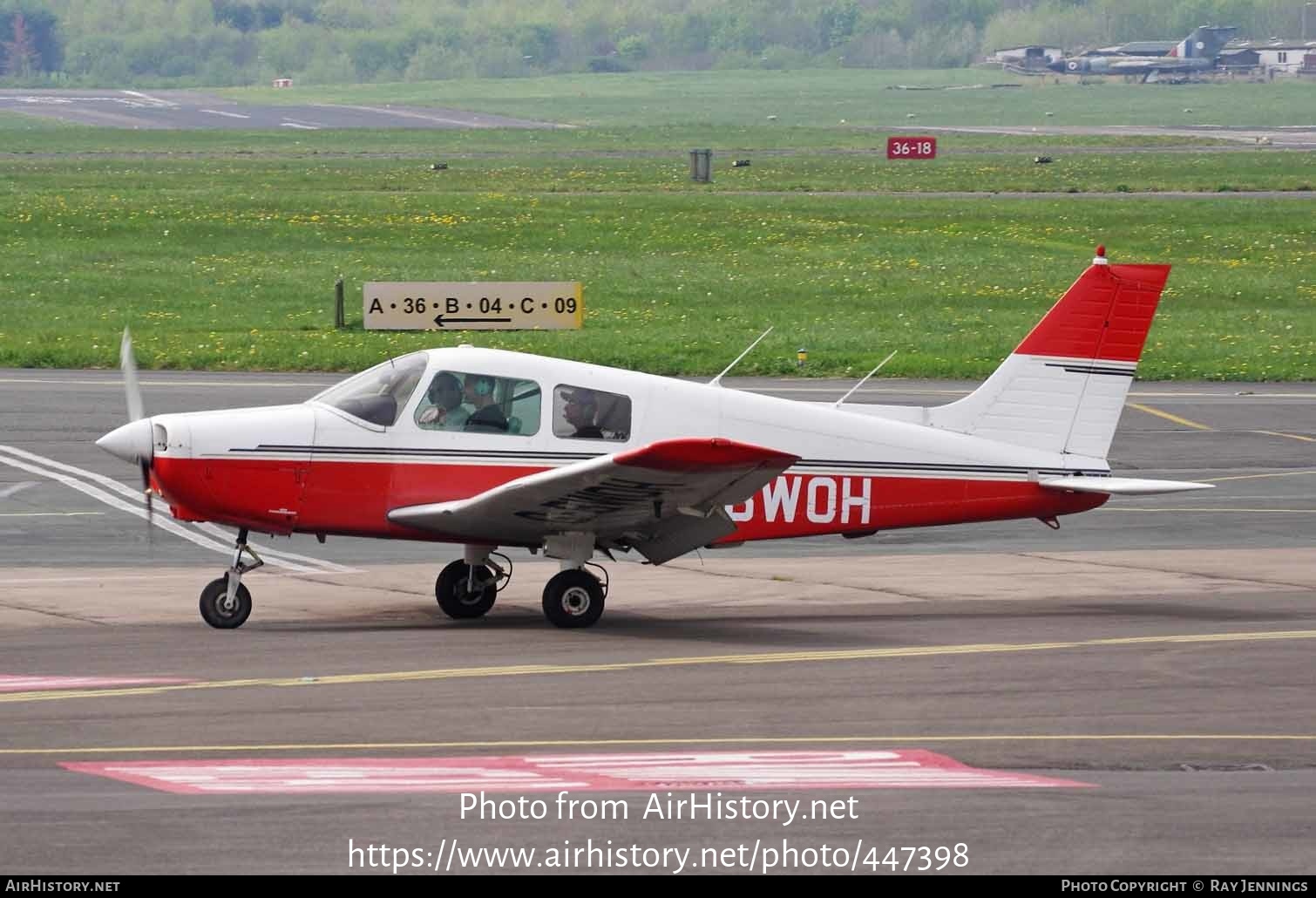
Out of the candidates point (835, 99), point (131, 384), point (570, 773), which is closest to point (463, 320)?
point (131, 384)

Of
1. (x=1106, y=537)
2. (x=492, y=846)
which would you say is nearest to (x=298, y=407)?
(x=492, y=846)

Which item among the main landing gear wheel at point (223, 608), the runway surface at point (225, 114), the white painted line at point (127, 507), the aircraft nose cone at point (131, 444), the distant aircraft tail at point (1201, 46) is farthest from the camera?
the distant aircraft tail at point (1201, 46)

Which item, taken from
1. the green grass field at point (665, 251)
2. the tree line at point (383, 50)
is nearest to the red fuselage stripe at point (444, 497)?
the green grass field at point (665, 251)

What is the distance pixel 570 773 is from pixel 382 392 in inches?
215

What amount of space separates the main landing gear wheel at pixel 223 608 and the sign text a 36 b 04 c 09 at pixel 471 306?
19.1 meters

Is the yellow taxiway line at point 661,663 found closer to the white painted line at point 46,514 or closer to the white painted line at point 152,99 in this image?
the white painted line at point 46,514

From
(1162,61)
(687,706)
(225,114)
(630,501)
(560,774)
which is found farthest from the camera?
(1162,61)

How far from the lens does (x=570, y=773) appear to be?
10164mm

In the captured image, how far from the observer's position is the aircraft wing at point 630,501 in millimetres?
13453

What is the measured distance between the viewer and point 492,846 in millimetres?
8656

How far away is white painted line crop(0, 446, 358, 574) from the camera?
1842 centimetres

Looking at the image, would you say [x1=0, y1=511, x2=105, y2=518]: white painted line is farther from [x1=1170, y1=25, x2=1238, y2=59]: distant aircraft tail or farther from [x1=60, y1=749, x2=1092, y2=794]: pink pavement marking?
[x1=1170, y1=25, x2=1238, y2=59]: distant aircraft tail

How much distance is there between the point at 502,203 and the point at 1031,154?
1279 inches

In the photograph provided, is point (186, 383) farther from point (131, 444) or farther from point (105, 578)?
point (131, 444)
